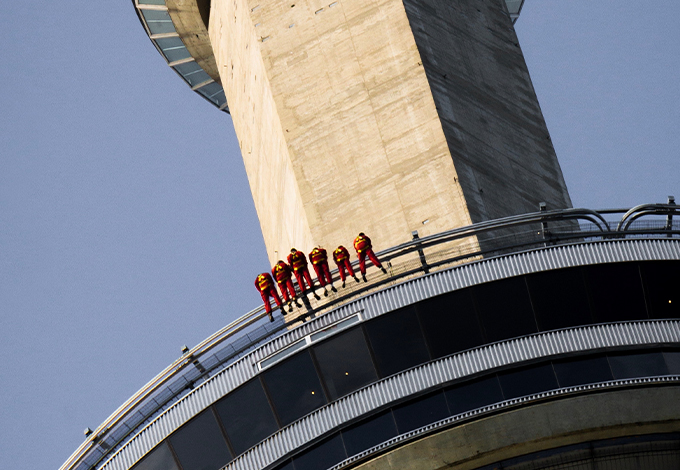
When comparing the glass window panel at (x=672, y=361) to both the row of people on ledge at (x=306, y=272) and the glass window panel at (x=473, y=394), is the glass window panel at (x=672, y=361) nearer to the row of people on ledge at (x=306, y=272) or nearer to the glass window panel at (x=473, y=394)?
the glass window panel at (x=473, y=394)

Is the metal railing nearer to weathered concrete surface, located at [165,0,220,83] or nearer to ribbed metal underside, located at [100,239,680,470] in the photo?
ribbed metal underside, located at [100,239,680,470]

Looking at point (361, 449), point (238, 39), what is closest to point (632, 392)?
point (361, 449)

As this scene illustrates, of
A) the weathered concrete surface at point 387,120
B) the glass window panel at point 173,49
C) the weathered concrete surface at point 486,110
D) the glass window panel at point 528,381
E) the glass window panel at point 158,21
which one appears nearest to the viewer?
the glass window panel at point 528,381

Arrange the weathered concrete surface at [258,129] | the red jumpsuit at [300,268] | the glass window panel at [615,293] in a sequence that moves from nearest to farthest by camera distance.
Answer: the glass window panel at [615,293] < the red jumpsuit at [300,268] < the weathered concrete surface at [258,129]

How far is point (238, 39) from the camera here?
57031mm

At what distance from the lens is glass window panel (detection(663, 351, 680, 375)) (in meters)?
36.3

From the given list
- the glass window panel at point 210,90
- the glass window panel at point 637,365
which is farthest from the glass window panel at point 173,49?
the glass window panel at point 637,365

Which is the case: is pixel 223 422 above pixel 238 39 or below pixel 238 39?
below

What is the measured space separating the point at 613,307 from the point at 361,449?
873 centimetres

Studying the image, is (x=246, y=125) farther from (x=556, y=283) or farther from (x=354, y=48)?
(x=556, y=283)

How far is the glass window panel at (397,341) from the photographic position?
36312 mm

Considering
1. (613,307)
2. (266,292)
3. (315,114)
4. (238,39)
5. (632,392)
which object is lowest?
(632,392)

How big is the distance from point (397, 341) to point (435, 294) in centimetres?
181

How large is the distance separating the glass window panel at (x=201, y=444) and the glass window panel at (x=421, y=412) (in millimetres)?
5522
